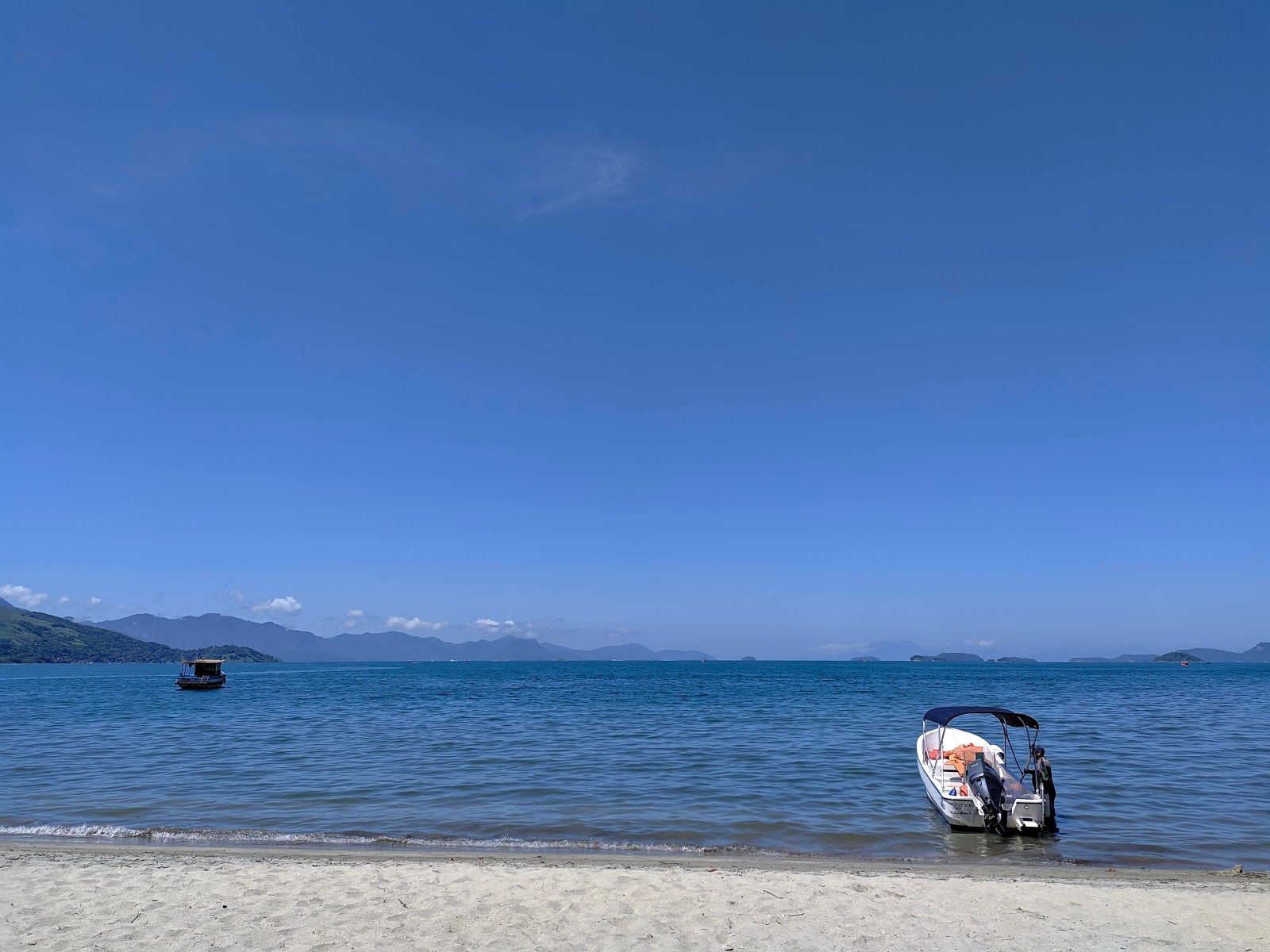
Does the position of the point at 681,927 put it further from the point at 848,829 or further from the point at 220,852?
the point at 220,852

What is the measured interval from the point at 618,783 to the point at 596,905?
10.7 meters

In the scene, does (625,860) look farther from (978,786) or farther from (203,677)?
(203,677)

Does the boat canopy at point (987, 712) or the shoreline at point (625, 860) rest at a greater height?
the boat canopy at point (987, 712)

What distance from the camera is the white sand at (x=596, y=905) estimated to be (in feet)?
30.9

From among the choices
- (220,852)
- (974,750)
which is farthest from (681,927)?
(974,750)

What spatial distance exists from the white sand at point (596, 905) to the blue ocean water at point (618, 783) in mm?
2280

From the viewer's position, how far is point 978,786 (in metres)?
17.4

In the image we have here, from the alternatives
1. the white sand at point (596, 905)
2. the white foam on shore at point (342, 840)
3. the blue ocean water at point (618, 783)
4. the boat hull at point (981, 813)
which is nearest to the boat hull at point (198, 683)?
the blue ocean water at point (618, 783)

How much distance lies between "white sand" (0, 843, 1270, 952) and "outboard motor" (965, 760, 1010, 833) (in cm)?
252

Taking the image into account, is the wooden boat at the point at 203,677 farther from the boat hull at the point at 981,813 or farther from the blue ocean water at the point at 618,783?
the boat hull at the point at 981,813

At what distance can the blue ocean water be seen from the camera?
15758 millimetres

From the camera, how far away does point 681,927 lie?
9.88 m

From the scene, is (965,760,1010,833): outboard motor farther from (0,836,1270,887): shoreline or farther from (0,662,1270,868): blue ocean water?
(0,836,1270,887): shoreline

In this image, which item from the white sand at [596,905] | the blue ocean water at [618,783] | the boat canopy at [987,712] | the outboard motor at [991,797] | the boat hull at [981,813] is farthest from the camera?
the boat canopy at [987,712]
